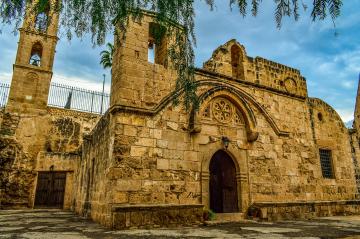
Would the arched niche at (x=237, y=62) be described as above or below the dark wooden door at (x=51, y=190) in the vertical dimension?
above

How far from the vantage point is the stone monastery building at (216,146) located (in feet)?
18.5

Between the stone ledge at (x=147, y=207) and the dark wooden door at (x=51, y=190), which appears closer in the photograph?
the stone ledge at (x=147, y=207)

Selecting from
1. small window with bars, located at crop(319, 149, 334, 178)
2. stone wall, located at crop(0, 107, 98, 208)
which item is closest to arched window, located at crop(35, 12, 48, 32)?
small window with bars, located at crop(319, 149, 334, 178)

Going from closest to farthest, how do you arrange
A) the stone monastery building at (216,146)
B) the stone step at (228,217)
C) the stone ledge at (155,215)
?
1. the stone ledge at (155,215)
2. the stone monastery building at (216,146)
3. the stone step at (228,217)

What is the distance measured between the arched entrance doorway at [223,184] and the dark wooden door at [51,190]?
8.96 metres

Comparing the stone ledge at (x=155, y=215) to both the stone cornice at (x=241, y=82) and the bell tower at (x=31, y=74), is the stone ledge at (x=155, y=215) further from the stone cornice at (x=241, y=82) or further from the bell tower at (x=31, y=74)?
the bell tower at (x=31, y=74)

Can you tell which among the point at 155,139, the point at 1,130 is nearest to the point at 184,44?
the point at 155,139

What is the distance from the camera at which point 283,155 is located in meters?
8.02

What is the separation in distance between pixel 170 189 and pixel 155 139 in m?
1.19

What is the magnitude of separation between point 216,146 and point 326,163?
16.6ft

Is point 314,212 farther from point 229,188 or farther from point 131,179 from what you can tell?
point 131,179

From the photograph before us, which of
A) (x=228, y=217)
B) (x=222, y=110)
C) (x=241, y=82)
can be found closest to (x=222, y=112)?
(x=222, y=110)

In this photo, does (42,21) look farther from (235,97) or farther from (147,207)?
(235,97)

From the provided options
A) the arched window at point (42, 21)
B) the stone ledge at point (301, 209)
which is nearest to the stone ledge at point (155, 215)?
the stone ledge at point (301, 209)
